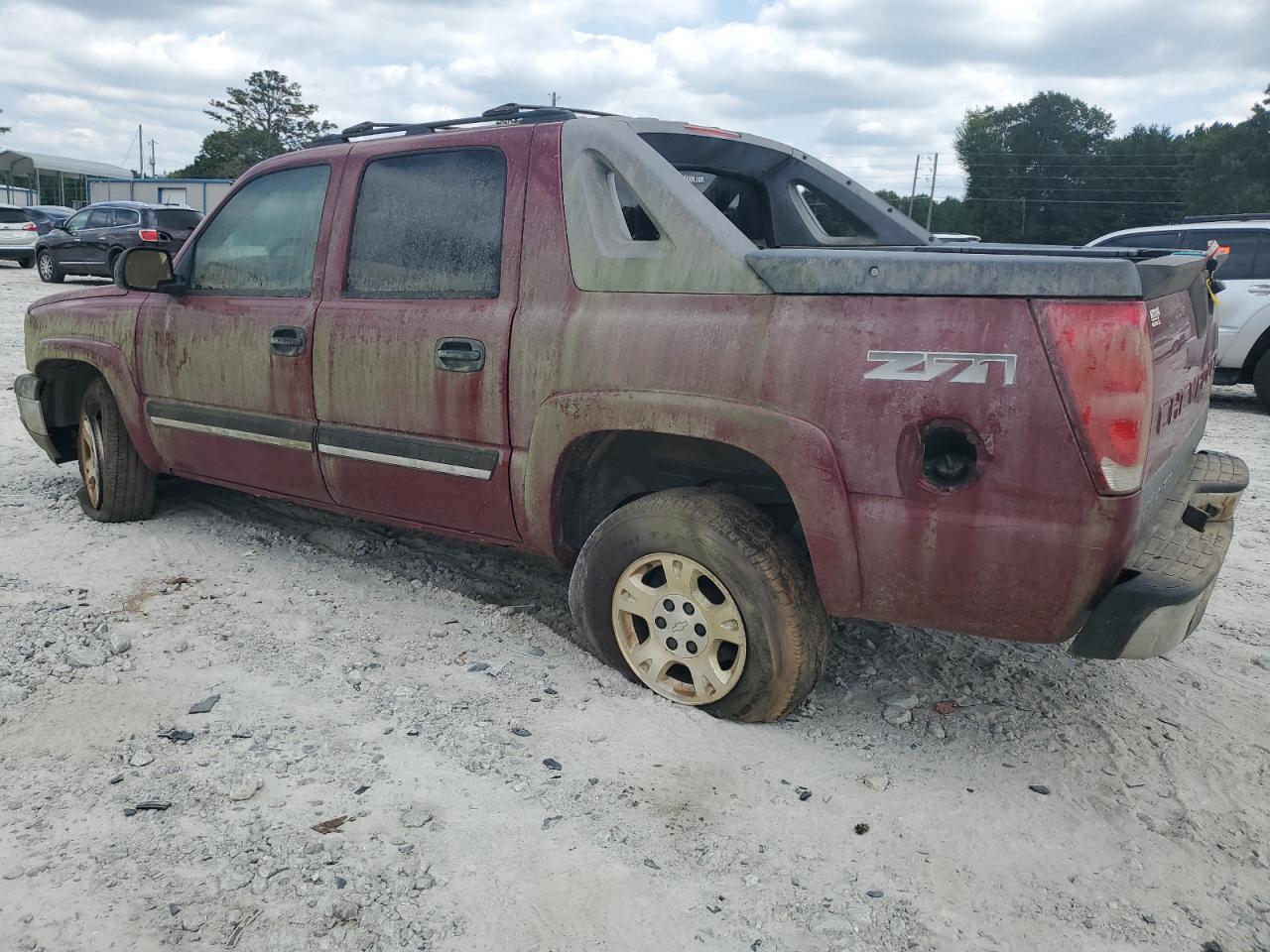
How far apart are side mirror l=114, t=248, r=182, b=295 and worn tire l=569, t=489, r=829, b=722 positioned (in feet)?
8.28

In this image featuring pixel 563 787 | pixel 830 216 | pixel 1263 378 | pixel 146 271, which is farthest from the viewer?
pixel 1263 378

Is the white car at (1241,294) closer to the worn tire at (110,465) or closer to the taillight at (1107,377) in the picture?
the taillight at (1107,377)

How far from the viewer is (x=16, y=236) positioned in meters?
A: 21.9

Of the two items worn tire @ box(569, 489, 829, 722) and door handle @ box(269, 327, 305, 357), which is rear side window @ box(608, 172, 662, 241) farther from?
door handle @ box(269, 327, 305, 357)

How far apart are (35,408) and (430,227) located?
290 cm

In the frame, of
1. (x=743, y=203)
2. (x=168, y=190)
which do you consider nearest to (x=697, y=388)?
(x=743, y=203)

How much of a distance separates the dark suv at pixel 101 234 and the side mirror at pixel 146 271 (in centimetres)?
1629

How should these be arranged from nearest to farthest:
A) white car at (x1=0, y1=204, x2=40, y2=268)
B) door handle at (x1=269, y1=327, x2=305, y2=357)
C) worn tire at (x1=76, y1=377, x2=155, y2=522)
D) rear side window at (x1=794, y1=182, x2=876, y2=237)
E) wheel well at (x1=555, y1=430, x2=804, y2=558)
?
wheel well at (x1=555, y1=430, x2=804, y2=558)
door handle at (x1=269, y1=327, x2=305, y2=357)
rear side window at (x1=794, y1=182, x2=876, y2=237)
worn tire at (x1=76, y1=377, x2=155, y2=522)
white car at (x1=0, y1=204, x2=40, y2=268)

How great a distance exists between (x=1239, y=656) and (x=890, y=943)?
7.52ft

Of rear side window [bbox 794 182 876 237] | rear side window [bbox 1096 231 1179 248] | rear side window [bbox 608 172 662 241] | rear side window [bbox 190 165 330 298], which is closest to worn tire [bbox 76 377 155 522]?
rear side window [bbox 190 165 330 298]

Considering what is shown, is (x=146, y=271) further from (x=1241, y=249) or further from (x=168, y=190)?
(x=168, y=190)

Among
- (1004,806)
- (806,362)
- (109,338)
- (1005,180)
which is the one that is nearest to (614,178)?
(806,362)

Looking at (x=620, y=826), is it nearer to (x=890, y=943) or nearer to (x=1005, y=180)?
(x=890, y=943)

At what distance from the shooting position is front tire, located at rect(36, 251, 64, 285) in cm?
2000
